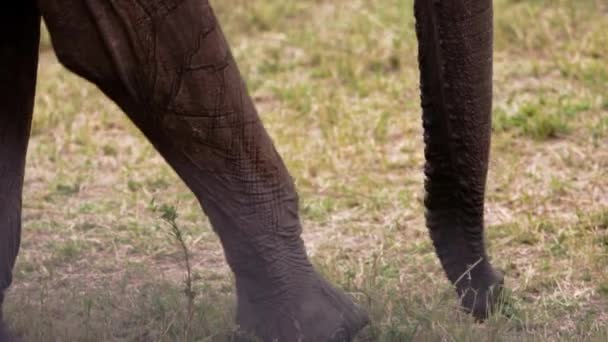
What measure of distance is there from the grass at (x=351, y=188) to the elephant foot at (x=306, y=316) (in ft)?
0.37

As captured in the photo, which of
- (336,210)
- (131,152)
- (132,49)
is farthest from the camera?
(131,152)

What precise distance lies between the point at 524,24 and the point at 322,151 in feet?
5.46

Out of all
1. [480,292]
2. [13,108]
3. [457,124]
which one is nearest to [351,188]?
[480,292]

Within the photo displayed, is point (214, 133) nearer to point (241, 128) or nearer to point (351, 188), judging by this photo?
point (241, 128)

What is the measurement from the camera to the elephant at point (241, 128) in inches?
99.7

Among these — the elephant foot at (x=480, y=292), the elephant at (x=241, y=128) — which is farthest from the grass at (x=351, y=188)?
the elephant at (x=241, y=128)

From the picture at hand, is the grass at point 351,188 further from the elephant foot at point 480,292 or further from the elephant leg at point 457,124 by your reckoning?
the elephant leg at point 457,124

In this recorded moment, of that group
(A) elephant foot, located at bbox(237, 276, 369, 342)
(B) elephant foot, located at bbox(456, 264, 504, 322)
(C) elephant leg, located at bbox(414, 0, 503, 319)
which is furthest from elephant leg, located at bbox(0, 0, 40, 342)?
(B) elephant foot, located at bbox(456, 264, 504, 322)

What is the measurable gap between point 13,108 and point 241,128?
648 mm

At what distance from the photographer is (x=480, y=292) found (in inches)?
122

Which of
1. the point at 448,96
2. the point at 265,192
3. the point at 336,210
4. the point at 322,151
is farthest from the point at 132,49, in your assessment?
the point at 322,151

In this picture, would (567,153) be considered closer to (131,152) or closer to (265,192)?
(131,152)

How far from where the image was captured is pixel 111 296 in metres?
3.45

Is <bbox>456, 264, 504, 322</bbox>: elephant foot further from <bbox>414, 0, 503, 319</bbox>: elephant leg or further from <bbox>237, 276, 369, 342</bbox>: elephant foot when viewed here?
<bbox>237, 276, 369, 342</bbox>: elephant foot
